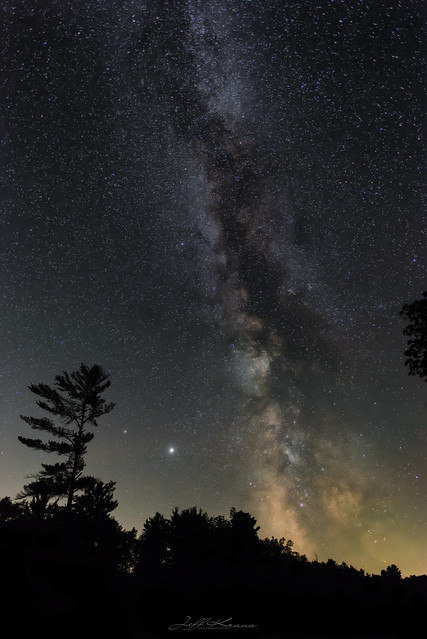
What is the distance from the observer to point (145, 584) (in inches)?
703

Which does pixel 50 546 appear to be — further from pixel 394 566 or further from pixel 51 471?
pixel 394 566

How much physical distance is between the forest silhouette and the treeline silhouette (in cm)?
5

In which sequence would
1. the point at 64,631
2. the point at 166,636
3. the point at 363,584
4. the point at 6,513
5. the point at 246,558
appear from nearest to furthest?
the point at 64,631, the point at 166,636, the point at 363,584, the point at 246,558, the point at 6,513

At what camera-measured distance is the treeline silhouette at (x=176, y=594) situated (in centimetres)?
927

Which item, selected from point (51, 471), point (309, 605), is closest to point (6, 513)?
point (51, 471)

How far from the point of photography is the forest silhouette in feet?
31.2

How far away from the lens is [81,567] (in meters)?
11.5

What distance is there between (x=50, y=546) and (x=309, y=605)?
13.3 m

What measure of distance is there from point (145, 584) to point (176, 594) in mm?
4458

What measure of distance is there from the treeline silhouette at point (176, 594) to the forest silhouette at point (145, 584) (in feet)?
0.15

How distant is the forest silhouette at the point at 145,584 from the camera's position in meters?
9.50

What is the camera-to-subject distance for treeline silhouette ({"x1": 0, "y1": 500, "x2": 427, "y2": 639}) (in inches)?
365

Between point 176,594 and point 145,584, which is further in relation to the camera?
point 145,584

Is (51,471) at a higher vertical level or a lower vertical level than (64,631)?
higher
